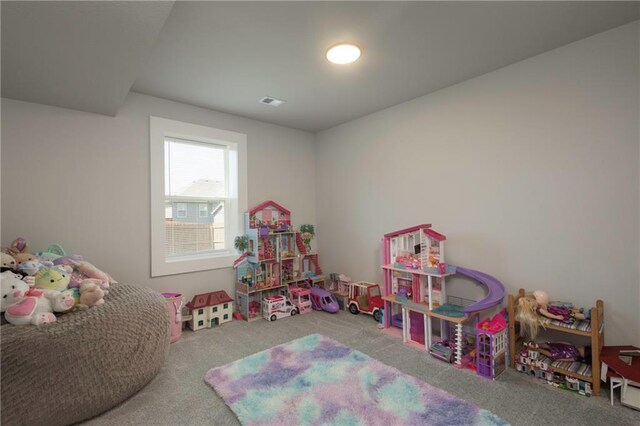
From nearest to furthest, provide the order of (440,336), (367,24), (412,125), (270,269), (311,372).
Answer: (367,24) < (311,372) < (440,336) < (412,125) < (270,269)

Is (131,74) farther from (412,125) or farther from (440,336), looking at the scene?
(440,336)

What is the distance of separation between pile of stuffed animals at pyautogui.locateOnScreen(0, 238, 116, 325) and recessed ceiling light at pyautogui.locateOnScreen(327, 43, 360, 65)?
2.28 m

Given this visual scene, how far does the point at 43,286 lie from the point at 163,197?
1334 mm

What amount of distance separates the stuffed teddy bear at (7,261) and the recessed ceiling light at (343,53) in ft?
8.30

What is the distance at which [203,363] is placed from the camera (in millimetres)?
2262

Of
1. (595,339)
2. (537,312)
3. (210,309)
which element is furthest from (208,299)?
(595,339)

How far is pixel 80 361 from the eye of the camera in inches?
62.6

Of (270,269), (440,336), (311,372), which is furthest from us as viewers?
(270,269)

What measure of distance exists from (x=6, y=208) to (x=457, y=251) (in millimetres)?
3829

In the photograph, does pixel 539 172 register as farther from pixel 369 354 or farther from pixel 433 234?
pixel 369 354

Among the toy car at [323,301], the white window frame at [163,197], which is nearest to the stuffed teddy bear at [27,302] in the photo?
the white window frame at [163,197]

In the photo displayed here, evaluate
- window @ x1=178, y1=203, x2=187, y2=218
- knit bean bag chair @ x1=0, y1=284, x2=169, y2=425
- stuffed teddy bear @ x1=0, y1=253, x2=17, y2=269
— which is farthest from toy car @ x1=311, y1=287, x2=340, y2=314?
stuffed teddy bear @ x1=0, y1=253, x2=17, y2=269

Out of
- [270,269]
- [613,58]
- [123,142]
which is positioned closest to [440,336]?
[270,269]

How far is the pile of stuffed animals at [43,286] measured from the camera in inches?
62.6
